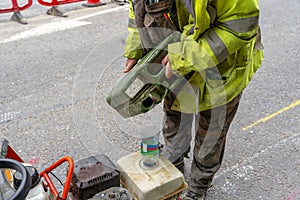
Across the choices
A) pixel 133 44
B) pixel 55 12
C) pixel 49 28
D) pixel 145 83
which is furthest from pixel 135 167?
pixel 55 12

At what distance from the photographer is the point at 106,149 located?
2094 millimetres

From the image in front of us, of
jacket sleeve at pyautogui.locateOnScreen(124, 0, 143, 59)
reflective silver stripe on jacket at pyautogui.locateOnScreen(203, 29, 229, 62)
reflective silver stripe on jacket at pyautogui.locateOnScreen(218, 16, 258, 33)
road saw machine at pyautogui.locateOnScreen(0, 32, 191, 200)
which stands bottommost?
road saw machine at pyautogui.locateOnScreen(0, 32, 191, 200)

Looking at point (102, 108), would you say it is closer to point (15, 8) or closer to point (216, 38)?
point (216, 38)

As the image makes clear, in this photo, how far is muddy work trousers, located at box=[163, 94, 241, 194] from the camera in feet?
7.29

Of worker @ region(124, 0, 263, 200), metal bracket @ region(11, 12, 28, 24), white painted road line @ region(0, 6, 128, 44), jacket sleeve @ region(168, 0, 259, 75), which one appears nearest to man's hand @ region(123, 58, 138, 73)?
worker @ region(124, 0, 263, 200)

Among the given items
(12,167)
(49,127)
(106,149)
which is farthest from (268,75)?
(12,167)

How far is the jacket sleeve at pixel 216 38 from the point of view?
1749mm

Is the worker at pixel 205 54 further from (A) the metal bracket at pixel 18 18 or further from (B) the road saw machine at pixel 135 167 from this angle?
(A) the metal bracket at pixel 18 18

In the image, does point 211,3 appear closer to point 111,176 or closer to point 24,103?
point 111,176

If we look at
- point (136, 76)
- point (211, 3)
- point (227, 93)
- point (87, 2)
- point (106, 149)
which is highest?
point (211, 3)

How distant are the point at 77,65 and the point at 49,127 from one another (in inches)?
48.2

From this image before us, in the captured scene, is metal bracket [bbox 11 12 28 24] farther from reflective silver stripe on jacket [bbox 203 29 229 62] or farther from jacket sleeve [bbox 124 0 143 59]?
reflective silver stripe on jacket [bbox 203 29 229 62]

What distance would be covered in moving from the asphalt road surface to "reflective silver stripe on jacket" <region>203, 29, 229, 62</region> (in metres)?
0.46

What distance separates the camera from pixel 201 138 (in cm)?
236
